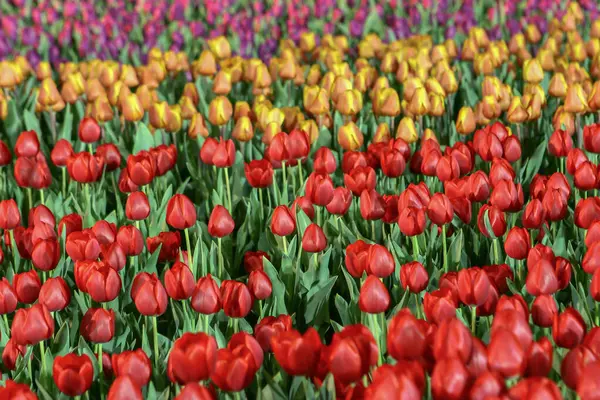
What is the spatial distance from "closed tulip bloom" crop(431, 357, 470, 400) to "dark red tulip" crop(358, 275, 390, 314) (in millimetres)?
551

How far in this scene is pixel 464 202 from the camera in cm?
288

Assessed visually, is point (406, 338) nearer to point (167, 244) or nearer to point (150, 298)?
point (150, 298)

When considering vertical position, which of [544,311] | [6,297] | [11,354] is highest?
[544,311]

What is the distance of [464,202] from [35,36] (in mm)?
4806

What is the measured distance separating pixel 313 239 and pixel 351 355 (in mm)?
975

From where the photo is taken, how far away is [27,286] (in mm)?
2482

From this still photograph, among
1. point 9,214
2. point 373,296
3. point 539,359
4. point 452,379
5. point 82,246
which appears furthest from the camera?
point 9,214

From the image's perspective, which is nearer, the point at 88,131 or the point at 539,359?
the point at 539,359

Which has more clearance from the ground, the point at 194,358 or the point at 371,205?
the point at 194,358

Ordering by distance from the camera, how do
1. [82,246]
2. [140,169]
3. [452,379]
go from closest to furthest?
[452,379] < [82,246] < [140,169]

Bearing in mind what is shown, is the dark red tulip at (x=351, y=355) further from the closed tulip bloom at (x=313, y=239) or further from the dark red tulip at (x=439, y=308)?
the closed tulip bloom at (x=313, y=239)

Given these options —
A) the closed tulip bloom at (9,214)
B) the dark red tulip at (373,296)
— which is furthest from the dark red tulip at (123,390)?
the closed tulip bloom at (9,214)

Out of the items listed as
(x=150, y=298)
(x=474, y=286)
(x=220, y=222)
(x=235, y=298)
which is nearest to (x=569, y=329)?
(x=474, y=286)

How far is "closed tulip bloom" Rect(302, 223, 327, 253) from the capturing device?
107 inches
